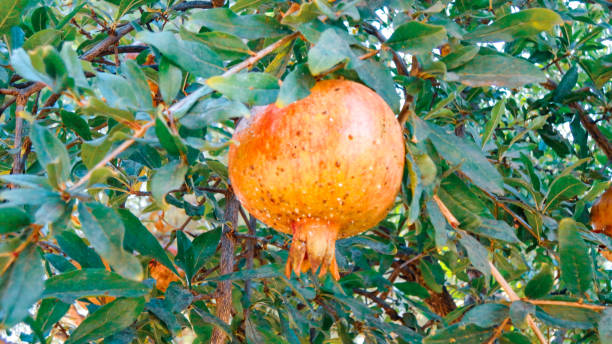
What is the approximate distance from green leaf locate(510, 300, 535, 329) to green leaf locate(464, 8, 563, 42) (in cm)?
44

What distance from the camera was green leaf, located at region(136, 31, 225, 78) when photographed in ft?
2.70

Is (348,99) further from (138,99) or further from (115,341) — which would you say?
(115,341)

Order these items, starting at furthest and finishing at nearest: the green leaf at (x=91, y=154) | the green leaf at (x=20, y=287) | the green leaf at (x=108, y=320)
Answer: the green leaf at (x=108, y=320) → the green leaf at (x=91, y=154) → the green leaf at (x=20, y=287)

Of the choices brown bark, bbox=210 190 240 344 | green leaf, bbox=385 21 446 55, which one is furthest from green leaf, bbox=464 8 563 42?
brown bark, bbox=210 190 240 344

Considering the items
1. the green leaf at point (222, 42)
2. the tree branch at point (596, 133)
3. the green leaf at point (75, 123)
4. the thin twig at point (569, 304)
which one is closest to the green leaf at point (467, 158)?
the thin twig at point (569, 304)

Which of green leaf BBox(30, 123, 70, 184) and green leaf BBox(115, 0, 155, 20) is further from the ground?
green leaf BBox(30, 123, 70, 184)

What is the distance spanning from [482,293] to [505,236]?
1.08 m

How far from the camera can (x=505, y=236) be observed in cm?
113

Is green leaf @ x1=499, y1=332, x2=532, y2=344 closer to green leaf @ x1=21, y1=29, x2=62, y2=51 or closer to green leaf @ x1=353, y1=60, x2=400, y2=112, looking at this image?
green leaf @ x1=353, y1=60, x2=400, y2=112

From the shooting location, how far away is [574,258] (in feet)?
3.44

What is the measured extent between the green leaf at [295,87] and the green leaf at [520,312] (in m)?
0.50

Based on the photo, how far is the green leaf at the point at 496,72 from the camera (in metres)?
0.93

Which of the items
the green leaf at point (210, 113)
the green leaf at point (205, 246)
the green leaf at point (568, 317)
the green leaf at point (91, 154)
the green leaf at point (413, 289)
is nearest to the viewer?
the green leaf at point (210, 113)

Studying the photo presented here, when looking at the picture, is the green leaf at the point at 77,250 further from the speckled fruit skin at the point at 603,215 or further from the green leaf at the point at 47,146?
the speckled fruit skin at the point at 603,215
